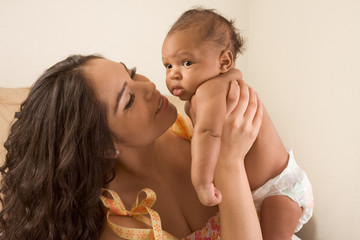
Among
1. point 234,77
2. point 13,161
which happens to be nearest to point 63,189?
point 13,161

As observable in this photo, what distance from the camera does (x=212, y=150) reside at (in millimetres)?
895

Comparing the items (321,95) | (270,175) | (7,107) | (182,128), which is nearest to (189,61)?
(182,128)

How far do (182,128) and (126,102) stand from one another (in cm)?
39

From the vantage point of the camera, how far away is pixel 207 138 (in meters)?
0.91

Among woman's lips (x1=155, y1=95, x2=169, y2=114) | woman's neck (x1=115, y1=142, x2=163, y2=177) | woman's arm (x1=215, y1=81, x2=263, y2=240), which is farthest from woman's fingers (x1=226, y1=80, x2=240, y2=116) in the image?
woman's neck (x1=115, y1=142, x2=163, y2=177)

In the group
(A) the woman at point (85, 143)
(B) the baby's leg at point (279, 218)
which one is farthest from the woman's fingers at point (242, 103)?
(B) the baby's leg at point (279, 218)

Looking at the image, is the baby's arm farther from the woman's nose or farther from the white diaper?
the white diaper

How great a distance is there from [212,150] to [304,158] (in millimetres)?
1399

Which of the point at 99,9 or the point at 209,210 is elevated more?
the point at 99,9

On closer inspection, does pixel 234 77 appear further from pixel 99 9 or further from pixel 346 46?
pixel 99 9

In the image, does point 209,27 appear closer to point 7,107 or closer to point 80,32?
point 7,107

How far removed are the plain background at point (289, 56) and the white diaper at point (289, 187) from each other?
27.3 inches

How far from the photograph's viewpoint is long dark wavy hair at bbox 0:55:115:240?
0.99 m

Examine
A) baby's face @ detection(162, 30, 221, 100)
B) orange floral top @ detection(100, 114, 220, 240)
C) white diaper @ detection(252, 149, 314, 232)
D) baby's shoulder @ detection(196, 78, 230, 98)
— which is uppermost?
baby's face @ detection(162, 30, 221, 100)
